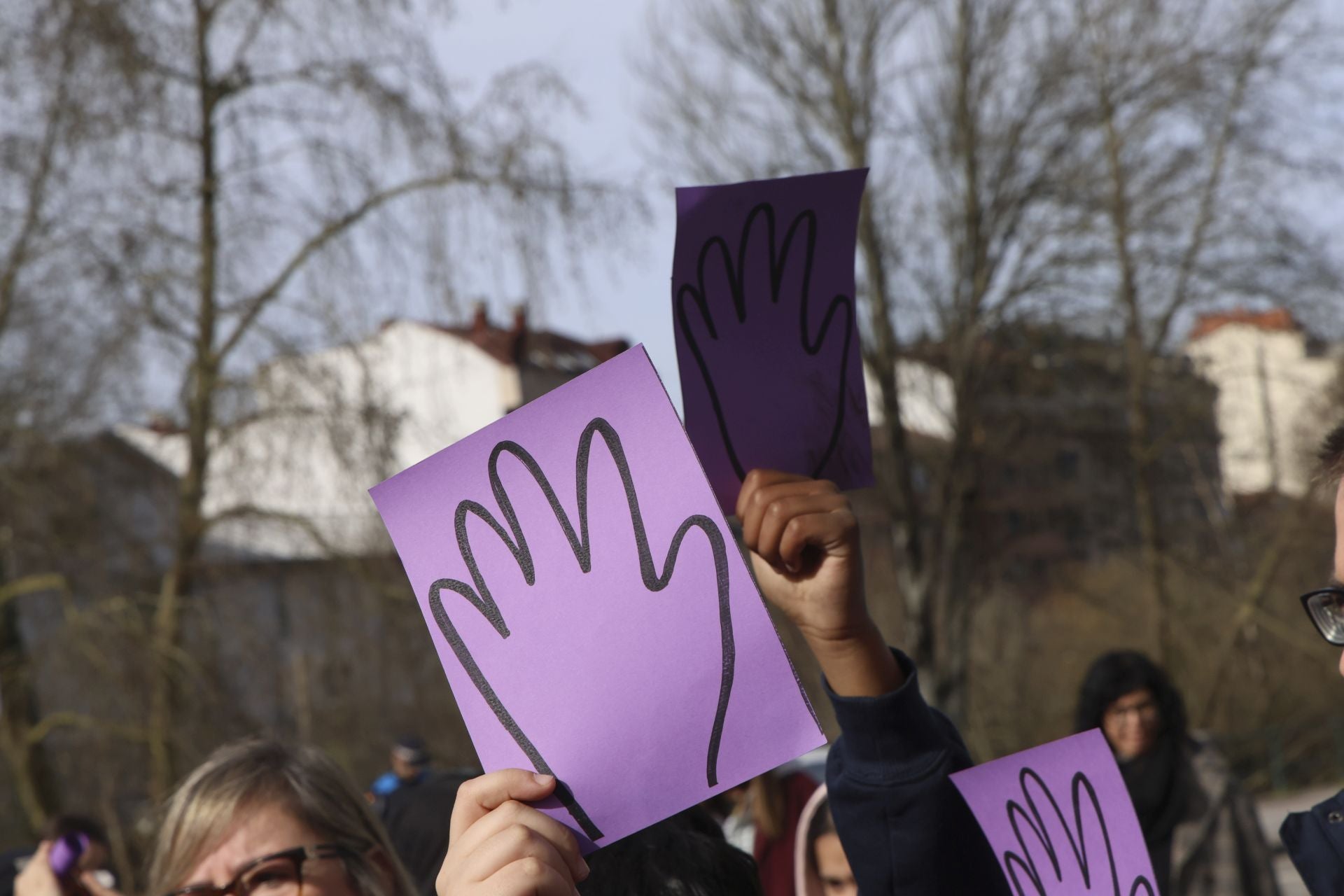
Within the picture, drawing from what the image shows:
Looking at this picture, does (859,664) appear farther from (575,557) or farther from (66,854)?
(66,854)

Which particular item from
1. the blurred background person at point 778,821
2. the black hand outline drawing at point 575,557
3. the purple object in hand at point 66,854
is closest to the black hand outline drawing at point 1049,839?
the black hand outline drawing at point 575,557

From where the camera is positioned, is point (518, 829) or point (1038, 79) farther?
point (1038, 79)

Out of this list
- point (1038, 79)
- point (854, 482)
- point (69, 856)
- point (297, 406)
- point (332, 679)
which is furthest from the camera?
point (1038, 79)

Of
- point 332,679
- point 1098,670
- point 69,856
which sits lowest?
point 332,679

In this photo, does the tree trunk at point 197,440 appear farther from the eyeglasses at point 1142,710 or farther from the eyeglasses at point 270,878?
the eyeglasses at point 270,878

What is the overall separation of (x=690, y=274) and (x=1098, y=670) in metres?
3.16

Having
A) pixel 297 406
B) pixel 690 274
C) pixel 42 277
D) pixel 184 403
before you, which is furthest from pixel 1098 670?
pixel 42 277

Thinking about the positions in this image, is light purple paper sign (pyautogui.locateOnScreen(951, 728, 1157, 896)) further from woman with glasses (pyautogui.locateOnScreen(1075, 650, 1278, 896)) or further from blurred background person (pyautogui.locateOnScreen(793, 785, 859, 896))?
woman with glasses (pyautogui.locateOnScreen(1075, 650, 1278, 896))

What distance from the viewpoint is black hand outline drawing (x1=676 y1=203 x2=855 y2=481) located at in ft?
5.49

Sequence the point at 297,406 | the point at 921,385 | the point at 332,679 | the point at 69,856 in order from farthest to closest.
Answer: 1. the point at 921,385
2. the point at 332,679
3. the point at 297,406
4. the point at 69,856

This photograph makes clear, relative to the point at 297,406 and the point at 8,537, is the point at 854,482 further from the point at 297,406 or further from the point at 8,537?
the point at 8,537

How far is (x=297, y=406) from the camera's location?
8.59 metres

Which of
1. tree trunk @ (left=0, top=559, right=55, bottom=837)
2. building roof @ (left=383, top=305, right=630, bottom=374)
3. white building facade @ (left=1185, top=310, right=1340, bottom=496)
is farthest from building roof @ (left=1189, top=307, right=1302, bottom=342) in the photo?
tree trunk @ (left=0, top=559, right=55, bottom=837)

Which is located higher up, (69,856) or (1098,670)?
(1098,670)
